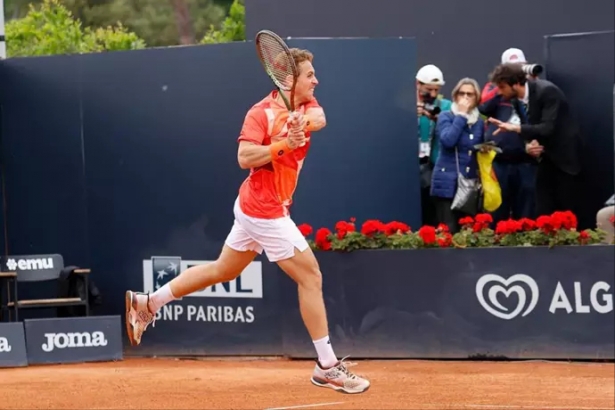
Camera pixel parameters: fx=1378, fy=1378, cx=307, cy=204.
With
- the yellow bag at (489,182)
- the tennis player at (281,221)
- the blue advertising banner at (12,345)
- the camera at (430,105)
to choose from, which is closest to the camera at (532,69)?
the yellow bag at (489,182)

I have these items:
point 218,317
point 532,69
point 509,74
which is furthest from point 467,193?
point 218,317

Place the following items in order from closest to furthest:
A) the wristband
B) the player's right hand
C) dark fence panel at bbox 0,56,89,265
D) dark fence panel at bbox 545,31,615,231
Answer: the player's right hand < the wristband < dark fence panel at bbox 545,31,615,231 < dark fence panel at bbox 0,56,89,265

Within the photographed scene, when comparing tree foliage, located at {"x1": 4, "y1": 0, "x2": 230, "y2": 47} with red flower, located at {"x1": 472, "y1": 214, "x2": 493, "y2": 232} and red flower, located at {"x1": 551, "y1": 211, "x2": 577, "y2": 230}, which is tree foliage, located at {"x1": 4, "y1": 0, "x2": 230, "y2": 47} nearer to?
red flower, located at {"x1": 472, "y1": 214, "x2": 493, "y2": 232}

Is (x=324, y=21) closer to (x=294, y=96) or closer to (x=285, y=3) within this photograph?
(x=285, y=3)

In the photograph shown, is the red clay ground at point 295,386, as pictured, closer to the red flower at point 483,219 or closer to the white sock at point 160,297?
the white sock at point 160,297

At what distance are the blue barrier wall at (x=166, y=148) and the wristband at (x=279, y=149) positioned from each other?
4.05 meters

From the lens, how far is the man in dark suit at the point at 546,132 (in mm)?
11945

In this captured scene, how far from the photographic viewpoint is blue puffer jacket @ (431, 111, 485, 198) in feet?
39.5

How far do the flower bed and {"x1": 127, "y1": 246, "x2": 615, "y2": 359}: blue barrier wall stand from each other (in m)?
0.08

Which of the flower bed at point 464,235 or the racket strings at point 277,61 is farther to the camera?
the flower bed at point 464,235

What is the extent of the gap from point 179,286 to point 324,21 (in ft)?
21.9

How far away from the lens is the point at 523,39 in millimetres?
13883

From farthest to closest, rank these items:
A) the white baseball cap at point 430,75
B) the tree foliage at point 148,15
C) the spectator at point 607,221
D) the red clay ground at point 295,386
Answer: the tree foliage at point 148,15 → the white baseball cap at point 430,75 → the spectator at point 607,221 → the red clay ground at point 295,386

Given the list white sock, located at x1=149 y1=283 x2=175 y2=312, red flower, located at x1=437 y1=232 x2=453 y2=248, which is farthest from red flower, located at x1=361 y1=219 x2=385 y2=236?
white sock, located at x1=149 y1=283 x2=175 y2=312
